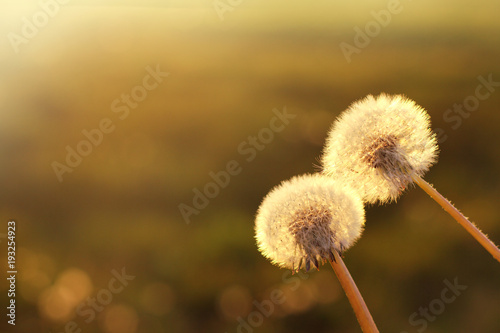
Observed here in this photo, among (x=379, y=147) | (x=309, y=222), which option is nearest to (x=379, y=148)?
(x=379, y=147)

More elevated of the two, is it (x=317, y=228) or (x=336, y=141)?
(x=336, y=141)

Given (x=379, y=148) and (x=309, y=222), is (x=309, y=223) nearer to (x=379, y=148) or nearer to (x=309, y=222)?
(x=309, y=222)

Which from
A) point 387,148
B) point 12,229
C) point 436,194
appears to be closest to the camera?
point 436,194

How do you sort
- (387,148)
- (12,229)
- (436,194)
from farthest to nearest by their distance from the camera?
(12,229), (387,148), (436,194)

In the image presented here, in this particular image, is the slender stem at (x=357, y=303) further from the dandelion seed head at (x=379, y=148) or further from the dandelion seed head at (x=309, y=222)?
the dandelion seed head at (x=379, y=148)

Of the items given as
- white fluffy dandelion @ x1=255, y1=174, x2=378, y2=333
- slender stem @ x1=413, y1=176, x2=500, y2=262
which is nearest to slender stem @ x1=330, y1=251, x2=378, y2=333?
white fluffy dandelion @ x1=255, y1=174, x2=378, y2=333

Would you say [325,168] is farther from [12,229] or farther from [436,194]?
[12,229]

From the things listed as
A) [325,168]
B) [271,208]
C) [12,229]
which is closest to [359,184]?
[325,168]
